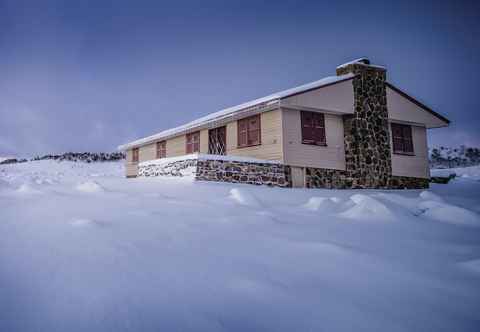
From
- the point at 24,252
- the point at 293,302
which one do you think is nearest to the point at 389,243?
the point at 293,302

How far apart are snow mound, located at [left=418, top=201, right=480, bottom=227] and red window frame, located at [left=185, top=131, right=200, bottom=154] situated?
490 inches

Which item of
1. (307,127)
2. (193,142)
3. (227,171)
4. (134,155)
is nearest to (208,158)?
(227,171)

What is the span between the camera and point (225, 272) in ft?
8.93

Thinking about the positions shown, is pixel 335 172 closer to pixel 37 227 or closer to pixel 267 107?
pixel 267 107

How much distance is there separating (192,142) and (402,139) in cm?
996

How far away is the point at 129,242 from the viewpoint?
328 centimetres

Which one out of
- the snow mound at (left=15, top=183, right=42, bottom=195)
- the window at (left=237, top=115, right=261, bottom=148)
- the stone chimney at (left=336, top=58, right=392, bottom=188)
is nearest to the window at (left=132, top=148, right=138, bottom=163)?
the window at (left=237, top=115, right=261, bottom=148)

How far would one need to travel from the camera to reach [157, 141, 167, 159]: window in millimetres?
19830

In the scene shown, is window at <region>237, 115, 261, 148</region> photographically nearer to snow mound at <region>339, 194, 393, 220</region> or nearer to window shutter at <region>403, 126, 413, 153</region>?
window shutter at <region>403, 126, 413, 153</region>

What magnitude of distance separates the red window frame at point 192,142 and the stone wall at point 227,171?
4.11m

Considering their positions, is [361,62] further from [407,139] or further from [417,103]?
[407,139]

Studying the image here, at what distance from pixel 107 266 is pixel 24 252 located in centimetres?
80

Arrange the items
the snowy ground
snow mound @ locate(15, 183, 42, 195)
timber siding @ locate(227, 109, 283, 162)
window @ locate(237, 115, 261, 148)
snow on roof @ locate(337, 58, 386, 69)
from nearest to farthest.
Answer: the snowy ground, snow mound @ locate(15, 183, 42, 195), timber siding @ locate(227, 109, 283, 162), window @ locate(237, 115, 261, 148), snow on roof @ locate(337, 58, 386, 69)

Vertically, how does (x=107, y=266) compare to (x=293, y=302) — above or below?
above
